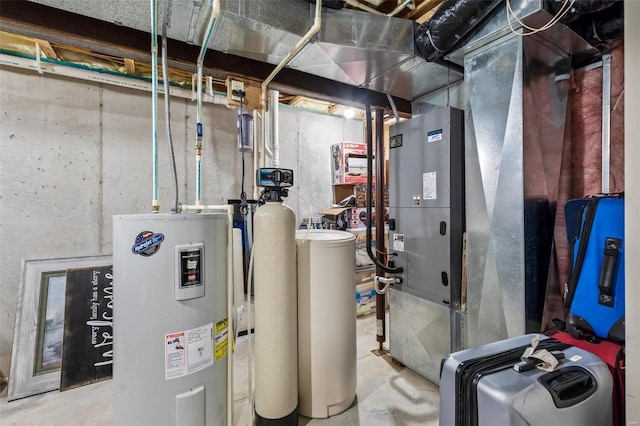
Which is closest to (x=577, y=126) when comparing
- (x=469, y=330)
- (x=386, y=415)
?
(x=469, y=330)

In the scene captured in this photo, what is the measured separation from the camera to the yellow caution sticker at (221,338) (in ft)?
4.74

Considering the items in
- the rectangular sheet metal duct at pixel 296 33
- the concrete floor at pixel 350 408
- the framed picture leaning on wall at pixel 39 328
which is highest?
the rectangular sheet metal duct at pixel 296 33

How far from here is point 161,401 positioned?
1.29m

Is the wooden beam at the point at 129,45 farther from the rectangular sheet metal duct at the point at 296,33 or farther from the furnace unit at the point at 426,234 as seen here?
the furnace unit at the point at 426,234

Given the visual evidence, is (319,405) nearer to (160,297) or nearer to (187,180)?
(160,297)

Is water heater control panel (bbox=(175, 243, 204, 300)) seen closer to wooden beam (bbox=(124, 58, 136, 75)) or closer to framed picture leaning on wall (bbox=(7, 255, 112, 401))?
framed picture leaning on wall (bbox=(7, 255, 112, 401))

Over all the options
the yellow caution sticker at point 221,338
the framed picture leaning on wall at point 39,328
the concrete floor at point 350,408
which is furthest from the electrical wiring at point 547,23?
the framed picture leaning on wall at point 39,328

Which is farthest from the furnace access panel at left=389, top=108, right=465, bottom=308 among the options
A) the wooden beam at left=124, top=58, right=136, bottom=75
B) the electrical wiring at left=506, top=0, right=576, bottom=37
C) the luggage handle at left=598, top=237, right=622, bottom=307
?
the wooden beam at left=124, top=58, right=136, bottom=75

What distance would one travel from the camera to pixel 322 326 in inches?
73.7

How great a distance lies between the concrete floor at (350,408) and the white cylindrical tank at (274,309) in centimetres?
30

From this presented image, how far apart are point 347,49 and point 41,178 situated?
9.10 feet

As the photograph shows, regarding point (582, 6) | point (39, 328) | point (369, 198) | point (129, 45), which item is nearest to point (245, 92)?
point (129, 45)

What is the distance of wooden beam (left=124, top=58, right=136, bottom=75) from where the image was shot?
2620 mm

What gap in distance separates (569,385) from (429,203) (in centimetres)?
133
